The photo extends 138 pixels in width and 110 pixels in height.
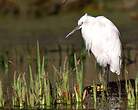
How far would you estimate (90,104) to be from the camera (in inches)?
471

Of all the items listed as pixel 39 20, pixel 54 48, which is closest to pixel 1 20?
pixel 39 20

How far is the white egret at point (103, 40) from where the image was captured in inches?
563

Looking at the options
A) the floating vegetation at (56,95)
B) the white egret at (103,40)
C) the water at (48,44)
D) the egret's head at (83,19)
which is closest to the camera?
the floating vegetation at (56,95)

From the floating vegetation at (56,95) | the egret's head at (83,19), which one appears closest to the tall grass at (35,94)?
the floating vegetation at (56,95)

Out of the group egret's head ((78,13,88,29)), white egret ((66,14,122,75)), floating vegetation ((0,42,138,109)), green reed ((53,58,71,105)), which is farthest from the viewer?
egret's head ((78,13,88,29))

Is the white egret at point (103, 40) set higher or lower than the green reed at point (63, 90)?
higher

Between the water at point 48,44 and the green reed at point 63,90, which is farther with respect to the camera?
the water at point 48,44

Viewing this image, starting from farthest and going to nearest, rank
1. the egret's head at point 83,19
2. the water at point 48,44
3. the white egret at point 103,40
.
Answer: the water at point 48,44 < the egret's head at point 83,19 < the white egret at point 103,40

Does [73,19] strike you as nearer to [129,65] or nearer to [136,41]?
[136,41]

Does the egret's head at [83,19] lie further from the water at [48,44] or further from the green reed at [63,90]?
the green reed at [63,90]

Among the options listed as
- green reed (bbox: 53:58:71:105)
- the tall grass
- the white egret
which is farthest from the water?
the tall grass

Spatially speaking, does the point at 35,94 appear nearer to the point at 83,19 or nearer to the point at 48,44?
the point at 83,19

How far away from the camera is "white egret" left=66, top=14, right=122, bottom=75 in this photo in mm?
14297

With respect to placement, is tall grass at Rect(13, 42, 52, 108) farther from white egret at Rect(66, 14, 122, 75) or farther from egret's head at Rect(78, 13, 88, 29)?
egret's head at Rect(78, 13, 88, 29)
